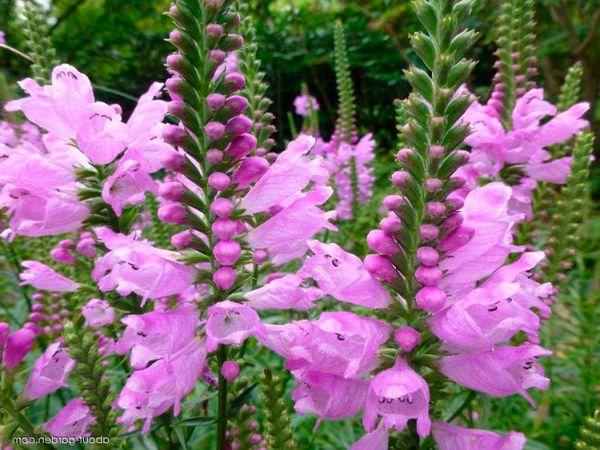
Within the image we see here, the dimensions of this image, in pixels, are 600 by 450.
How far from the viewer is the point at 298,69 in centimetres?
857

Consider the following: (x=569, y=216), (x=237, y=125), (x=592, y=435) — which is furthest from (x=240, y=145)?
(x=569, y=216)

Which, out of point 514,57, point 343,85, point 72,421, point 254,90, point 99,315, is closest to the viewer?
point 72,421

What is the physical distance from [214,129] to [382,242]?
1.32 feet

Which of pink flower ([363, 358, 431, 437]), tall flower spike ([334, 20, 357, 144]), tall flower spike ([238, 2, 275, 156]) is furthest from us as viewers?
tall flower spike ([334, 20, 357, 144])

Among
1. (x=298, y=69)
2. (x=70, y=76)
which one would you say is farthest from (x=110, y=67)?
(x=70, y=76)

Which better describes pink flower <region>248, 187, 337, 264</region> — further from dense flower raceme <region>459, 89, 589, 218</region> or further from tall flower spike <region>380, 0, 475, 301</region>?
dense flower raceme <region>459, 89, 589, 218</region>

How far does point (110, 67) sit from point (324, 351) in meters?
11.0

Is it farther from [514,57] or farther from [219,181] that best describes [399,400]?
[514,57]

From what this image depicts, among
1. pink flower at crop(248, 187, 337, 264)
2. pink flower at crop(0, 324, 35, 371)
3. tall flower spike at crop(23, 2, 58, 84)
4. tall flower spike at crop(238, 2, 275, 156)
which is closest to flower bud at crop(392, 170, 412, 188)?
pink flower at crop(248, 187, 337, 264)

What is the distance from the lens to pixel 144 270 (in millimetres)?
1141

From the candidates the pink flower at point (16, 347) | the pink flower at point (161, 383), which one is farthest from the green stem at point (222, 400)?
the pink flower at point (16, 347)

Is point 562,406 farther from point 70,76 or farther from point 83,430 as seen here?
point 70,76

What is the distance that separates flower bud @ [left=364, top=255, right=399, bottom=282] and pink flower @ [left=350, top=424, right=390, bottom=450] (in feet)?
1.05

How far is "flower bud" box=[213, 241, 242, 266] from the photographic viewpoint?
3.67 ft
